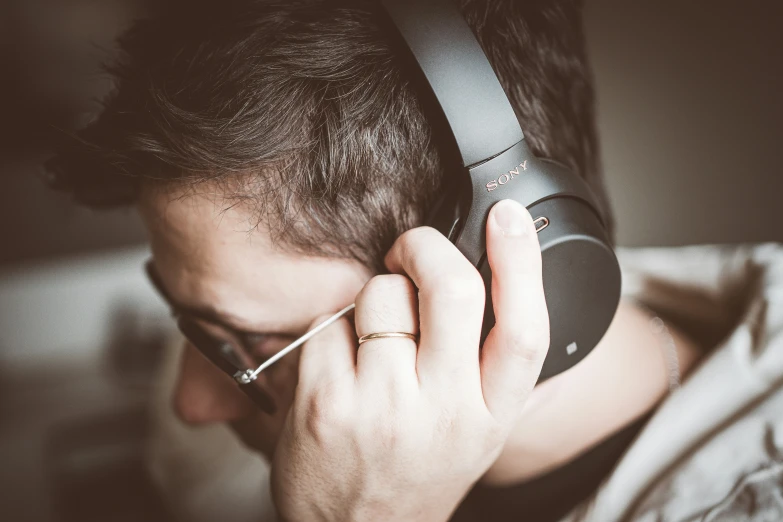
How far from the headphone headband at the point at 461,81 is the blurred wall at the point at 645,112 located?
1.02 m

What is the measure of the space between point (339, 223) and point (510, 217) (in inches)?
9.1

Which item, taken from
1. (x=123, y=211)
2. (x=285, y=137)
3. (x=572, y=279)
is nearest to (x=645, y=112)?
(x=572, y=279)

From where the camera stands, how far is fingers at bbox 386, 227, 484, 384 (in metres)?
0.51

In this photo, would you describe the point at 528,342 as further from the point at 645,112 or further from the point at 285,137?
the point at 645,112

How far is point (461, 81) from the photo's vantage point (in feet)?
1.69

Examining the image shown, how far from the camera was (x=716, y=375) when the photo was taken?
813 millimetres

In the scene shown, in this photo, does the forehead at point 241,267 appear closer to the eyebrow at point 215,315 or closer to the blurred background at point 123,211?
the eyebrow at point 215,315

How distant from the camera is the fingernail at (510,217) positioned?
1.67 ft

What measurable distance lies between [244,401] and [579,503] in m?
0.58

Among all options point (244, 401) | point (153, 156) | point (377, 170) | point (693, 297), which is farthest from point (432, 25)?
point (693, 297)

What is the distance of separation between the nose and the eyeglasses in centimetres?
13

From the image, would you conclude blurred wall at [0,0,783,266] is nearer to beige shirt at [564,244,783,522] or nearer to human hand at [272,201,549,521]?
beige shirt at [564,244,783,522]

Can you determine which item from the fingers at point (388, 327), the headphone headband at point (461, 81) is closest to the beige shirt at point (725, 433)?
the fingers at point (388, 327)

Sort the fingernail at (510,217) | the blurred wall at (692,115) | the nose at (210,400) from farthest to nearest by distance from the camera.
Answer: the blurred wall at (692,115) → the nose at (210,400) → the fingernail at (510,217)
